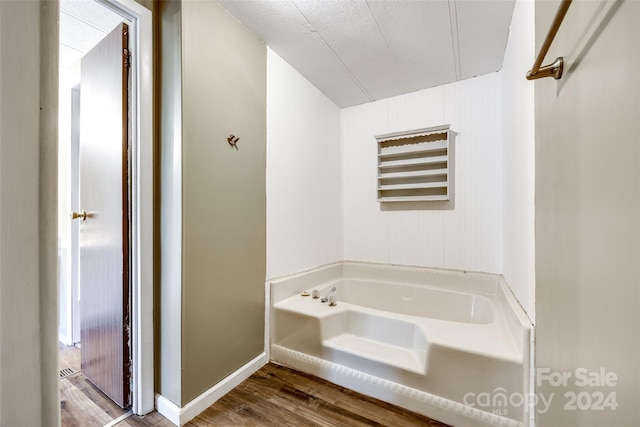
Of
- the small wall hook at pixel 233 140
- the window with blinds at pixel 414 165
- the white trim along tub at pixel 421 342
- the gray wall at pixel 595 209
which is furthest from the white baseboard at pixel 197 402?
the window with blinds at pixel 414 165

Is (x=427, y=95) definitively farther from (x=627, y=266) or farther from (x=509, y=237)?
(x=627, y=266)

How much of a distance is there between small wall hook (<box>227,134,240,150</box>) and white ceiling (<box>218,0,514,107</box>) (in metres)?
0.72

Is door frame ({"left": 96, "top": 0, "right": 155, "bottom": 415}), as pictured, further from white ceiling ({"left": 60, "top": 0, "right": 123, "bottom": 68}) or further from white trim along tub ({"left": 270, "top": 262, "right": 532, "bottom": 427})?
white trim along tub ({"left": 270, "top": 262, "right": 532, "bottom": 427})

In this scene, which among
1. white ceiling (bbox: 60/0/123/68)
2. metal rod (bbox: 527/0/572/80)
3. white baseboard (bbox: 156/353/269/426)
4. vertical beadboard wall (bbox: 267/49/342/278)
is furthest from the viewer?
vertical beadboard wall (bbox: 267/49/342/278)

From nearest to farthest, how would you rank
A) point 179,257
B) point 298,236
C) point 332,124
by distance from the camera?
point 179,257 < point 298,236 < point 332,124

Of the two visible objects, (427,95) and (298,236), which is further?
(427,95)

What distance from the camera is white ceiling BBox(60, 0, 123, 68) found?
150 cm

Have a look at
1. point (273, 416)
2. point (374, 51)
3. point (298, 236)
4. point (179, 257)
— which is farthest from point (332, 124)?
point (273, 416)

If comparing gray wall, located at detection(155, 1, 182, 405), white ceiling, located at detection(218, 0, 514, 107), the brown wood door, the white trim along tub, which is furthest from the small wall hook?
the white trim along tub

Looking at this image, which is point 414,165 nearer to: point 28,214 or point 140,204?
point 140,204

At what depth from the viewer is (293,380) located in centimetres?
166

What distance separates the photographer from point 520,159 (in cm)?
138

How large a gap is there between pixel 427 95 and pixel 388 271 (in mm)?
1644

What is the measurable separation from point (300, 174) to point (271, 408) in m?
1.59
